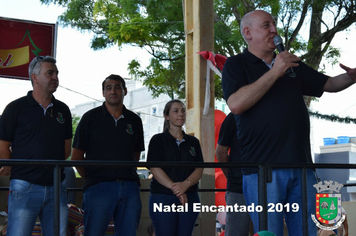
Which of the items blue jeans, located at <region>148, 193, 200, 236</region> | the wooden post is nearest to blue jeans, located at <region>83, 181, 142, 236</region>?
blue jeans, located at <region>148, 193, 200, 236</region>

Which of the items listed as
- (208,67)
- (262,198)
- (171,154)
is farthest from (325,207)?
(208,67)

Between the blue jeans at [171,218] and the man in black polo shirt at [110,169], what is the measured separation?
166 mm

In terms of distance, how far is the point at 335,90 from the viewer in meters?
3.01

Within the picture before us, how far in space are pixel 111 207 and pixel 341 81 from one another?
1.88m

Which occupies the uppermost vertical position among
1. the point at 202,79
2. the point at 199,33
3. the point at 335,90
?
the point at 199,33

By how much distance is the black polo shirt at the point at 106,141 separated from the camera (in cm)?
385

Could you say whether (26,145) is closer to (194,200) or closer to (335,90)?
(194,200)

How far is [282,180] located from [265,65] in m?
0.64

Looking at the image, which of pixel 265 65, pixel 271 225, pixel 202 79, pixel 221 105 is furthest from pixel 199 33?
pixel 221 105

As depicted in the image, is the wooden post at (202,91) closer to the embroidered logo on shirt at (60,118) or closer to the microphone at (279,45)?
the embroidered logo on shirt at (60,118)

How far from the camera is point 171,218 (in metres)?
3.97

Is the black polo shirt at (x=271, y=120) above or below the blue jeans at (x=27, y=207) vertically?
above

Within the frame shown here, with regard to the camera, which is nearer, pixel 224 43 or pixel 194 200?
pixel 194 200

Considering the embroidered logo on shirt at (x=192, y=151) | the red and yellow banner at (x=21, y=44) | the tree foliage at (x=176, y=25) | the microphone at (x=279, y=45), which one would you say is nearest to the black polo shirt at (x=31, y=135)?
the embroidered logo on shirt at (x=192, y=151)
